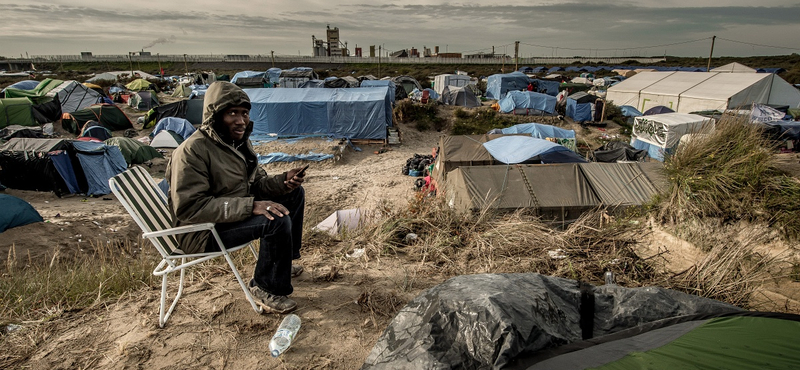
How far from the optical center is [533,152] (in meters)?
10.3

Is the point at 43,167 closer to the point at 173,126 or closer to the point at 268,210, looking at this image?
the point at 173,126

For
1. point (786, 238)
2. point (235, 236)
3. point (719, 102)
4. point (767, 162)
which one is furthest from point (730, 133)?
point (719, 102)

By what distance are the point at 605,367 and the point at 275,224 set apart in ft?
5.92

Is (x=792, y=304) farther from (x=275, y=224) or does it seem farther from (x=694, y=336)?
(x=275, y=224)

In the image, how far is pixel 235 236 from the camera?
7.83 feet

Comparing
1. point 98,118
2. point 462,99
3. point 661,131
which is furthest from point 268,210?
point 462,99

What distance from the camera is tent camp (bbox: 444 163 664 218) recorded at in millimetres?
8094

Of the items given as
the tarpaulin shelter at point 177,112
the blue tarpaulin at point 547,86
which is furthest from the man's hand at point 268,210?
the blue tarpaulin at point 547,86

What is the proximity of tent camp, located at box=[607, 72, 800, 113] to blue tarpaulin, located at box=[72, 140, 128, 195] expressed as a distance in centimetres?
2643

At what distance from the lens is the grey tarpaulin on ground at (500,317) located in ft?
4.92

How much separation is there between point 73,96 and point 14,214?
60.9 feet

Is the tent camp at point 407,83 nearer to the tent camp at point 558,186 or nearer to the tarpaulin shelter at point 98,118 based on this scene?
the tarpaulin shelter at point 98,118

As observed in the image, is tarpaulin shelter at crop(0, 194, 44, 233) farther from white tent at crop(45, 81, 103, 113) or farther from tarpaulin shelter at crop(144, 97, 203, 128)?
white tent at crop(45, 81, 103, 113)

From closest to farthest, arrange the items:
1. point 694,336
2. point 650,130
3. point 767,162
→ point 694,336 < point 767,162 < point 650,130
